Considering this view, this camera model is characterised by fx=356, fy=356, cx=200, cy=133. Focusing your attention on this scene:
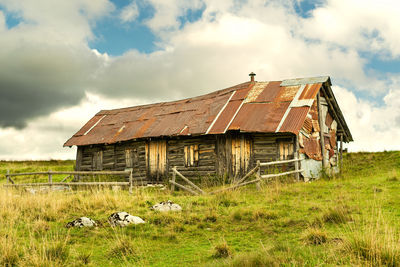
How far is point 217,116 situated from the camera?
61.7ft

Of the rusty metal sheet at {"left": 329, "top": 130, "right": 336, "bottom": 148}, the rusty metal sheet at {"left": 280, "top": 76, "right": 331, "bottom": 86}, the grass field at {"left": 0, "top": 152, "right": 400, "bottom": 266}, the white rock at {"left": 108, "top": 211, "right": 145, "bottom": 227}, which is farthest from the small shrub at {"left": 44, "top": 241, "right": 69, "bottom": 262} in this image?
the rusty metal sheet at {"left": 329, "top": 130, "right": 336, "bottom": 148}

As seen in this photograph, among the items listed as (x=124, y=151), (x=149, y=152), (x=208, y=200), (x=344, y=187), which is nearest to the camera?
(x=208, y=200)

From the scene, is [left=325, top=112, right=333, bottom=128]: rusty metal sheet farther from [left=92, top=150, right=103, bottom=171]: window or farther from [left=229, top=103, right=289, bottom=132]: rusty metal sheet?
[left=92, top=150, right=103, bottom=171]: window

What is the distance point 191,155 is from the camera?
19172 millimetres

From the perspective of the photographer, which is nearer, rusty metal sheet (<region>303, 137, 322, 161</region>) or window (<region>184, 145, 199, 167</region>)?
rusty metal sheet (<region>303, 137, 322, 161</region>)

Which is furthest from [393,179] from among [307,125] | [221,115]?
[221,115]

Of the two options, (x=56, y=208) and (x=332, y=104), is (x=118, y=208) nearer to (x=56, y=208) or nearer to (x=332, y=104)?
(x=56, y=208)

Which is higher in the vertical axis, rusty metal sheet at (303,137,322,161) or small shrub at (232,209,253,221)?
rusty metal sheet at (303,137,322,161)

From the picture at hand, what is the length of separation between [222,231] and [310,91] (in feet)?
40.5

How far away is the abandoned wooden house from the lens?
17.1m

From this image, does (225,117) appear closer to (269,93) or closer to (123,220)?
(269,93)

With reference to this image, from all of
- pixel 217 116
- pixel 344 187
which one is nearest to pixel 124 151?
pixel 217 116

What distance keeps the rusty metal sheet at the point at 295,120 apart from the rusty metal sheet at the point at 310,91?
1008 mm

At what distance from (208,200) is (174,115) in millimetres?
11238
